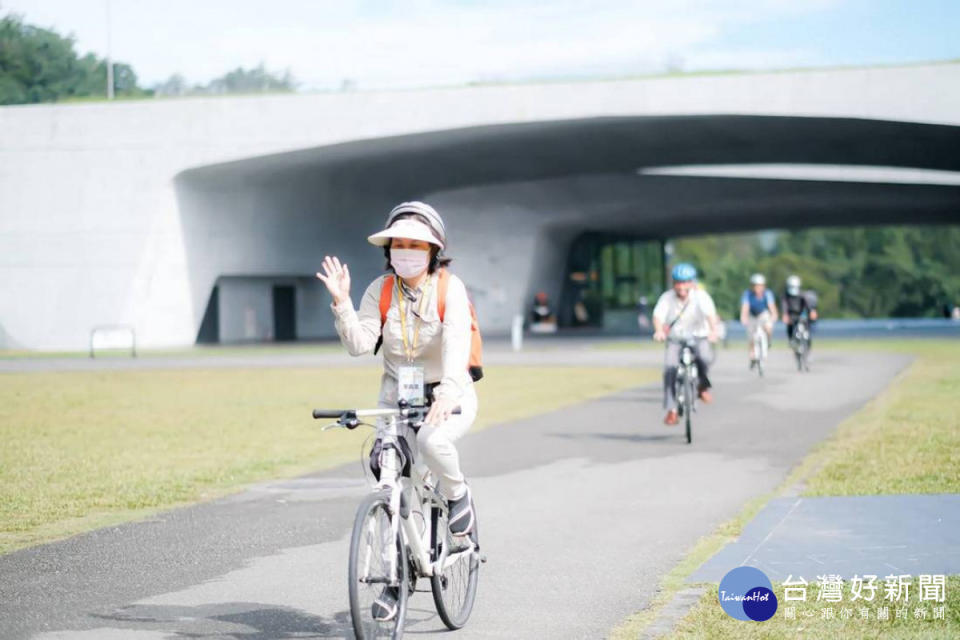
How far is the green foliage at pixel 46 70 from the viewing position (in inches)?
1592

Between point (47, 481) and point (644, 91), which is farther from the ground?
point (644, 91)

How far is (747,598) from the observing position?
559 centimetres

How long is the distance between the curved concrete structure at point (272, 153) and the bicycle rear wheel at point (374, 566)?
32.9 metres

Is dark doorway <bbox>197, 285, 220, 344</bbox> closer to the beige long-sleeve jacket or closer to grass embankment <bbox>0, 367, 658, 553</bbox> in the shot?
grass embankment <bbox>0, 367, 658, 553</bbox>

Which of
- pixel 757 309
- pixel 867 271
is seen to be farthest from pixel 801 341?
pixel 867 271

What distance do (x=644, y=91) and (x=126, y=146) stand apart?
15.0m

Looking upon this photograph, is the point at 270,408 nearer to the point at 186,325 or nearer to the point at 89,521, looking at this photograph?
the point at 89,521

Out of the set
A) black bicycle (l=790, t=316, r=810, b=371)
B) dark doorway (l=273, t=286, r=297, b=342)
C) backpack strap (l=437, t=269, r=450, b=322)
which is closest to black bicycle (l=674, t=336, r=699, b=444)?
backpack strap (l=437, t=269, r=450, b=322)

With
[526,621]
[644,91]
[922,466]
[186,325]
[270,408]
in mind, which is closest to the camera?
[526,621]

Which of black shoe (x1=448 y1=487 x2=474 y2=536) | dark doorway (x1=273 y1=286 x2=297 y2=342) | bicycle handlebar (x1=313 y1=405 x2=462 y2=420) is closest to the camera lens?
bicycle handlebar (x1=313 y1=405 x2=462 y2=420)

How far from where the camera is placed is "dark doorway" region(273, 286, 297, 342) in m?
48.8

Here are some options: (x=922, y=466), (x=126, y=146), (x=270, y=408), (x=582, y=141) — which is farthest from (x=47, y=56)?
(x=922, y=466)

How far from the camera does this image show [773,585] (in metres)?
6.07

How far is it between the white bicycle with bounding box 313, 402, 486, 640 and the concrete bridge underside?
33.2 metres
